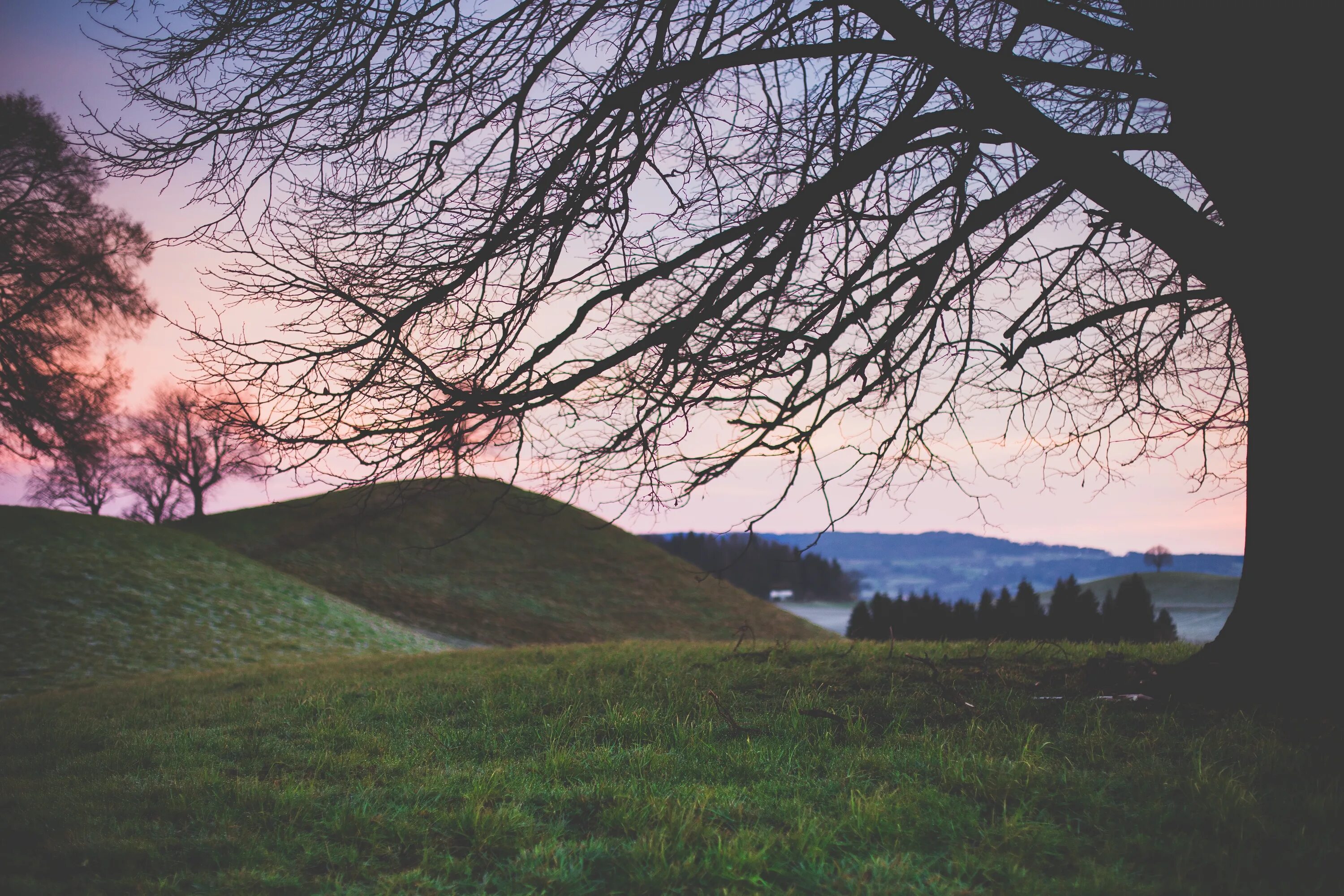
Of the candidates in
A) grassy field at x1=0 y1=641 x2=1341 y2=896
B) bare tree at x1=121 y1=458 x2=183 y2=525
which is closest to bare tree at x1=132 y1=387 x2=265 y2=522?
bare tree at x1=121 y1=458 x2=183 y2=525

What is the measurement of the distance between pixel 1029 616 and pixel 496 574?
22.5 meters

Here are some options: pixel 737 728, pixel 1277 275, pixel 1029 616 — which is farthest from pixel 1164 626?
pixel 737 728

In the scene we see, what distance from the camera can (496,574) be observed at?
111 feet

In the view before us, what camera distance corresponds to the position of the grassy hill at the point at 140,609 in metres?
15.7

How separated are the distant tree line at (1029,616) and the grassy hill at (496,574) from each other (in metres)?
7.37

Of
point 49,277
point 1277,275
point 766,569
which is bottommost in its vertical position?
point 766,569

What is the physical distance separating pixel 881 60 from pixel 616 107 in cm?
A: 298

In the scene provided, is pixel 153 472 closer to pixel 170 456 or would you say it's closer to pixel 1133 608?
pixel 170 456

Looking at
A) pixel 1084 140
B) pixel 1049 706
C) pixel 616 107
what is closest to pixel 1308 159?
pixel 1084 140

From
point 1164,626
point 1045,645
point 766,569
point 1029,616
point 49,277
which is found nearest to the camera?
point 1045,645

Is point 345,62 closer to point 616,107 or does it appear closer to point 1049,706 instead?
point 616,107

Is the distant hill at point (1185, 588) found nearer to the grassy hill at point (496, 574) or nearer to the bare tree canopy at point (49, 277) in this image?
the grassy hill at point (496, 574)

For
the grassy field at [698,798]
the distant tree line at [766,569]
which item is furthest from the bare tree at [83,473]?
the distant tree line at [766,569]

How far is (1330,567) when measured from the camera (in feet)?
15.4
